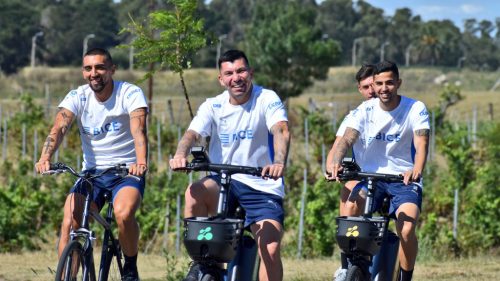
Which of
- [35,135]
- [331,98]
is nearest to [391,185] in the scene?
[35,135]

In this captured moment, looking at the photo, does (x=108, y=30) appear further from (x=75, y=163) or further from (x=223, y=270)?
(x=223, y=270)

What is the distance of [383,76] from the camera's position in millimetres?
8227

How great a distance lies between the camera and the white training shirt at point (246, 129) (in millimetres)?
7484

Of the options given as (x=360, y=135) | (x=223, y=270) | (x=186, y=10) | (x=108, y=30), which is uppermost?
(x=108, y=30)

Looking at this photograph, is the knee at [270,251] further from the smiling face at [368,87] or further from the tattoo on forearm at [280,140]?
the smiling face at [368,87]

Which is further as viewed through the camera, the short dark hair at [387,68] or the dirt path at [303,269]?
the dirt path at [303,269]

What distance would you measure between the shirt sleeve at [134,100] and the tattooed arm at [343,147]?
4.45 feet

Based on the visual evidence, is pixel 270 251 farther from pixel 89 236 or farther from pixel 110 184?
pixel 110 184

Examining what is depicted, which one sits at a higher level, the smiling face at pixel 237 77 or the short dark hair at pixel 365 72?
the short dark hair at pixel 365 72

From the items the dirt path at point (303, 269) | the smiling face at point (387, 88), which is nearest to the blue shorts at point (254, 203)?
the smiling face at point (387, 88)

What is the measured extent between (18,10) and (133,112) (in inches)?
3653

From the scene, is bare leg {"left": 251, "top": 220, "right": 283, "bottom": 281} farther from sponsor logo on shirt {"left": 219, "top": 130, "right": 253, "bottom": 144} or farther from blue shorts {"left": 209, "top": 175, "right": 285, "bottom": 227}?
sponsor logo on shirt {"left": 219, "top": 130, "right": 253, "bottom": 144}

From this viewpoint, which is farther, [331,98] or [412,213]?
[331,98]

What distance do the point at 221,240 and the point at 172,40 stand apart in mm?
5063
